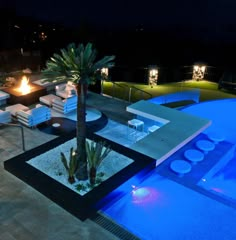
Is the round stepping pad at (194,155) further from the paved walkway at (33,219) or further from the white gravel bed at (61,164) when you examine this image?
the paved walkway at (33,219)

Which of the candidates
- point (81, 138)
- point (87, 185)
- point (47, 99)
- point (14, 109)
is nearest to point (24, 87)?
point (47, 99)

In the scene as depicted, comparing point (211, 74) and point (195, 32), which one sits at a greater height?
point (195, 32)

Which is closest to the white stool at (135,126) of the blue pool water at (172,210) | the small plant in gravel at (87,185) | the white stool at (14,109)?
the blue pool water at (172,210)


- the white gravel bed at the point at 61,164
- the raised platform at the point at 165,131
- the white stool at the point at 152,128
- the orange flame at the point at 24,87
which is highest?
the orange flame at the point at 24,87

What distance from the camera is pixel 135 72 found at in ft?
64.7

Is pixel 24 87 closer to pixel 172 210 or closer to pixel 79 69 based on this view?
pixel 79 69

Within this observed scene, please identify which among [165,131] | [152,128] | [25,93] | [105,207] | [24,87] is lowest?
[105,207]

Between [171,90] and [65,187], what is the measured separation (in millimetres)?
11810

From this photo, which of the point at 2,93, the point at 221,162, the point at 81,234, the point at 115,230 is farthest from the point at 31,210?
the point at 2,93

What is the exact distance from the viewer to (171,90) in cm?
1825

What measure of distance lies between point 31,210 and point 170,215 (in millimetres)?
3317

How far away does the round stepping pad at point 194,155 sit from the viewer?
9.62 meters

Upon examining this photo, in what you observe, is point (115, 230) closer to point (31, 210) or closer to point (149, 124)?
point (31, 210)

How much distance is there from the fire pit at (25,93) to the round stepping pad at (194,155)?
22.7ft
